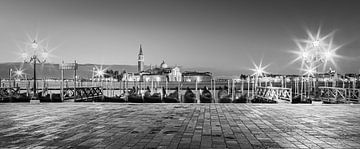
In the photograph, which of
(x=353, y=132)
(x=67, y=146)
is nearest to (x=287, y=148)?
(x=353, y=132)

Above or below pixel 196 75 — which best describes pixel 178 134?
below

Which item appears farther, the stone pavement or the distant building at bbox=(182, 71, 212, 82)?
the distant building at bbox=(182, 71, 212, 82)

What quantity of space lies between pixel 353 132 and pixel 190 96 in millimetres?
12632

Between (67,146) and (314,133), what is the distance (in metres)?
4.88

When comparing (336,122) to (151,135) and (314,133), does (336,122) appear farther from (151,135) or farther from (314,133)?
(151,135)

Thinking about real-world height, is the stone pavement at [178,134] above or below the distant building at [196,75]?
below

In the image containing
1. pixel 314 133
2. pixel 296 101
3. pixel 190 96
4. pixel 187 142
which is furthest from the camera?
pixel 190 96

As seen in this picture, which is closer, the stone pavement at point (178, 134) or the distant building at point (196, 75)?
the stone pavement at point (178, 134)

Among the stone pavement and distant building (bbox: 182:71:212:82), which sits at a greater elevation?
distant building (bbox: 182:71:212:82)

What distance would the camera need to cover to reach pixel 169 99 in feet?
56.4

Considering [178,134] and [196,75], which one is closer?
[178,134]

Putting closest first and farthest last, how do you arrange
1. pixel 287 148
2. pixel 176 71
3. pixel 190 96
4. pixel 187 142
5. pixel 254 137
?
pixel 287 148, pixel 187 142, pixel 254 137, pixel 190 96, pixel 176 71

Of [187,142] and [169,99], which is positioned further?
[169,99]

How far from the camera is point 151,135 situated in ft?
19.9
